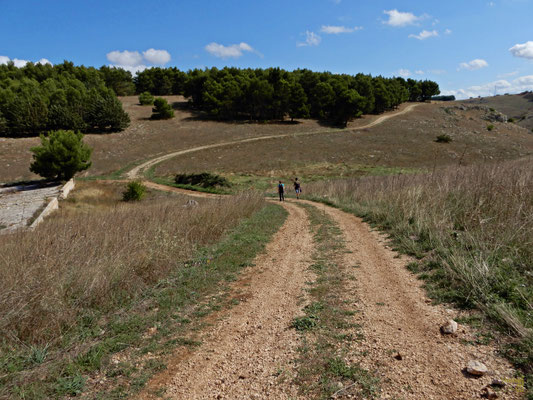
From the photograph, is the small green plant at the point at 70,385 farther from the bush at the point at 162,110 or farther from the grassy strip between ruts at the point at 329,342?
the bush at the point at 162,110

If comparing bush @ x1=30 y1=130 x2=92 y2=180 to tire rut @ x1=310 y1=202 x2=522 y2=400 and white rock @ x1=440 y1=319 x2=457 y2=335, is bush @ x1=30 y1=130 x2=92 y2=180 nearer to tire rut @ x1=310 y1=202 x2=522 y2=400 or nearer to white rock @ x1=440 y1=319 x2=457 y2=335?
tire rut @ x1=310 y1=202 x2=522 y2=400

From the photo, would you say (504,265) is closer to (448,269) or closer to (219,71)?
(448,269)

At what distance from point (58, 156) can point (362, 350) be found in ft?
117

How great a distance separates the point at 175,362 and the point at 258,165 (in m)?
42.7

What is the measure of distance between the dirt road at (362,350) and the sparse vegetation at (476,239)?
18.0 inches

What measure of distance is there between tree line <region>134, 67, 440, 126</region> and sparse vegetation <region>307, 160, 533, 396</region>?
228 feet

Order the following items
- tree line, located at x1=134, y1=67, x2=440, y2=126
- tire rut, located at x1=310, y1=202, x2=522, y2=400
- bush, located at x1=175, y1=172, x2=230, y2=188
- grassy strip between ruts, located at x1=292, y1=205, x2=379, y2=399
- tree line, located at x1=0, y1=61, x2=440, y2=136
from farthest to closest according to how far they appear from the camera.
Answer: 1. tree line, located at x1=134, y1=67, x2=440, y2=126
2. tree line, located at x1=0, y1=61, x2=440, y2=136
3. bush, located at x1=175, y1=172, x2=230, y2=188
4. grassy strip between ruts, located at x1=292, y1=205, x2=379, y2=399
5. tire rut, located at x1=310, y1=202, x2=522, y2=400

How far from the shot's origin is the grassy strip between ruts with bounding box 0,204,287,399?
10.5 ft

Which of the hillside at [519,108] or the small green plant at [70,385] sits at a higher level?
the hillside at [519,108]

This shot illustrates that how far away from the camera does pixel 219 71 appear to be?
91.0m

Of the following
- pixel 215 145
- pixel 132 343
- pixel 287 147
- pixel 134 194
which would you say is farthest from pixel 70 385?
pixel 215 145

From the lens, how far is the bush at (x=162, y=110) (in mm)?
73312

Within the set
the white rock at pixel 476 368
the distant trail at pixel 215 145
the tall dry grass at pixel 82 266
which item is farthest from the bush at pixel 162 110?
the white rock at pixel 476 368

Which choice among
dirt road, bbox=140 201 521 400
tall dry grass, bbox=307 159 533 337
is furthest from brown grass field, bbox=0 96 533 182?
dirt road, bbox=140 201 521 400
